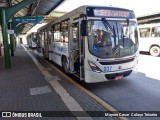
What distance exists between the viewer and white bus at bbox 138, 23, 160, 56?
1442 cm

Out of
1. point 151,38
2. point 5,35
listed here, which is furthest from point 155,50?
point 5,35

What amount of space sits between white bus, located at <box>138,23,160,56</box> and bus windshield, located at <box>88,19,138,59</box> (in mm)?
8966

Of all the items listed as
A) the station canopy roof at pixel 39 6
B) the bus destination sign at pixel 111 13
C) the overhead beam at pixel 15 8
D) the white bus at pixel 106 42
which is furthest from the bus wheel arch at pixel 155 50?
the overhead beam at pixel 15 8

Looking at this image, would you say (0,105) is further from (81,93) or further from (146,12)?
(146,12)

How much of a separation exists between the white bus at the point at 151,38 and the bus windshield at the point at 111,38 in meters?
8.97

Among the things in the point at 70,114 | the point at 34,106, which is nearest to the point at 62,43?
the point at 34,106

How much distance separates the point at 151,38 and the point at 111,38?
1022cm

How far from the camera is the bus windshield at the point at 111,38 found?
5.96 metres

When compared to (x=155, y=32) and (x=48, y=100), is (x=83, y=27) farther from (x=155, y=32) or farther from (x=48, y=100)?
(x=155, y=32)

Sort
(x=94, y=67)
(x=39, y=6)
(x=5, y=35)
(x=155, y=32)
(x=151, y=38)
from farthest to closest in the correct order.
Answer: (x=39, y=6) < (x=151, y=38) < (x=155, y=32) < (x=5, y=35) < (x=94, y=67)

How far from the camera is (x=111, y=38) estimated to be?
612cm

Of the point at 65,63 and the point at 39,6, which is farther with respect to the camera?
the point at 39,6

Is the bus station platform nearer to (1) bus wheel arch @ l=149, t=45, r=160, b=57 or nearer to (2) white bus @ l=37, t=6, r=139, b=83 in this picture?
(2) white bus @ l=37, t=6, r=139, b=83

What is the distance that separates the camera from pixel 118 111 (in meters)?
4.55
